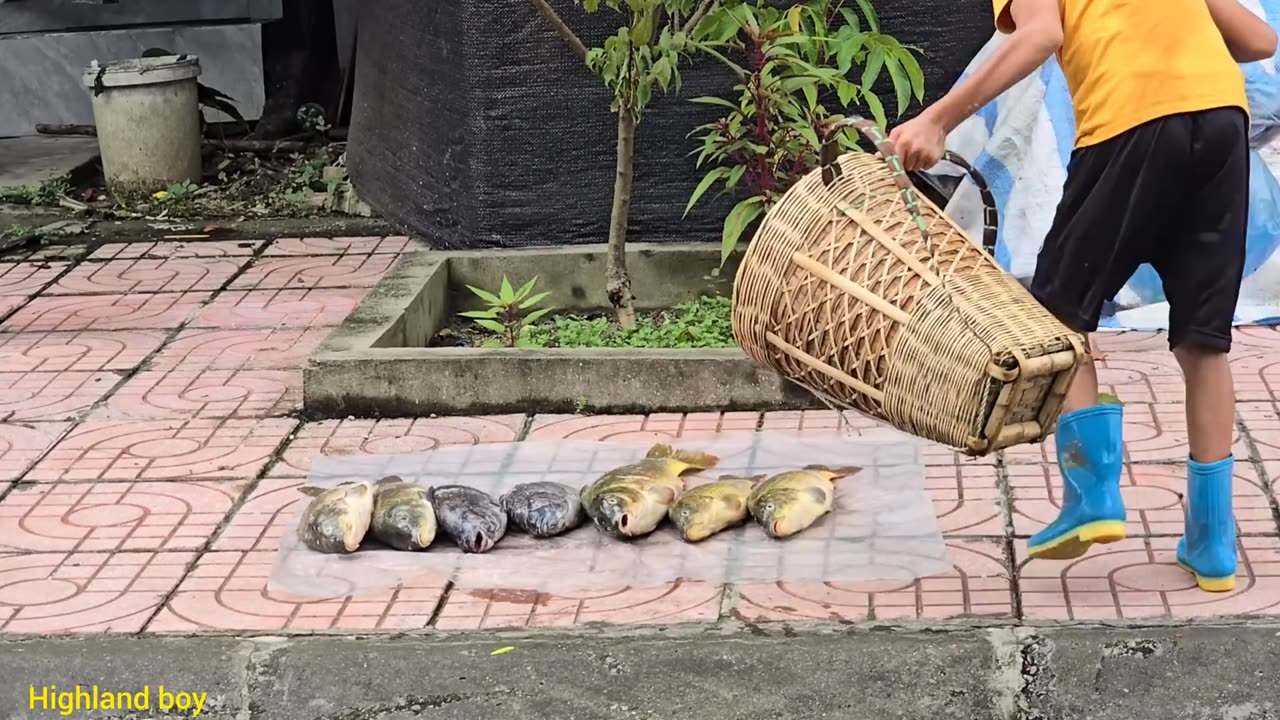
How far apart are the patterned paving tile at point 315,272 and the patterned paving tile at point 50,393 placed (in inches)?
45.6

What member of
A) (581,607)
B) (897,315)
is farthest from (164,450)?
(897,315)

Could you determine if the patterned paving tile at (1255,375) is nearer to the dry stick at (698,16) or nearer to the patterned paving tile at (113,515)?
the dry stick at (698,16)

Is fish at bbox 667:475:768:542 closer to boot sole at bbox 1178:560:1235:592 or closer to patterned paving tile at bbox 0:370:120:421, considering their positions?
boot sole at bbox 1178:560:1235:592

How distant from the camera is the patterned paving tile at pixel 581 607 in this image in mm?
3695

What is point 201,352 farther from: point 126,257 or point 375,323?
point 126,257

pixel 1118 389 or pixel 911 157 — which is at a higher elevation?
pixel 911 157

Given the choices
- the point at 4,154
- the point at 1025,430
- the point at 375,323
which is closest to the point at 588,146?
the point at 375,323

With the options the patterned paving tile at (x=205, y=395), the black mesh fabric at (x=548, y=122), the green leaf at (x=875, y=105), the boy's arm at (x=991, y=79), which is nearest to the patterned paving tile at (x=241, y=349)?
the patterned paving tile at (x=205, y=395)

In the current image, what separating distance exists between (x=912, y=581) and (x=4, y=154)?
7.47 meters

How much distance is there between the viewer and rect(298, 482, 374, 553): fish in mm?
4039

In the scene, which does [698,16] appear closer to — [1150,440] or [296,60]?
[1150,440]

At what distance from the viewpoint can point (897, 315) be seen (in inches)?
124

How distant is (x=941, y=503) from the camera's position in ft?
13.9

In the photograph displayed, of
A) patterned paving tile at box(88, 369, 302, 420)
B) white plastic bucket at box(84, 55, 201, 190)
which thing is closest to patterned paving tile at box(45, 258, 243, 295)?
patterned paving tile at box(88, 369, 302, 420)
